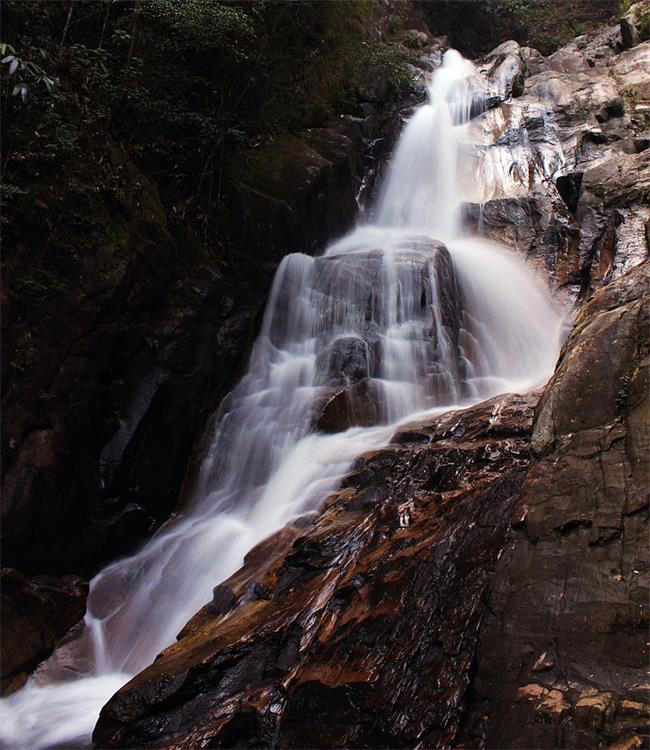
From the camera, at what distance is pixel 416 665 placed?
351 cm

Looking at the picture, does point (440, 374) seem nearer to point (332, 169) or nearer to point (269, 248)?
point (269, 248)

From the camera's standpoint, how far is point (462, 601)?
12.4 feet

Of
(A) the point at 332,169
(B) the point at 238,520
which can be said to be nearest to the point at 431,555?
(B) the point at 238,520

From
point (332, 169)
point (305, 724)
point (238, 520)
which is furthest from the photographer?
point (332, 169)

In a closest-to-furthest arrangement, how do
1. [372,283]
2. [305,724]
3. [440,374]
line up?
[305,724]
[440,374]
[372,283]

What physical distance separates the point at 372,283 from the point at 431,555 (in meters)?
6.36

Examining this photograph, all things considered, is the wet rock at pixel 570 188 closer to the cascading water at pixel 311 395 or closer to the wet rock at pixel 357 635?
the cascading water at pixel 311 395

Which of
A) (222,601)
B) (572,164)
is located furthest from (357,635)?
(572,164)

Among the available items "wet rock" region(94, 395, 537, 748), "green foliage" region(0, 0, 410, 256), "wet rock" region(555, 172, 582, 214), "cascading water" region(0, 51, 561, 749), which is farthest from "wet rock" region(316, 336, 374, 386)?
"wet rock" region(555, 172, 582, 214)

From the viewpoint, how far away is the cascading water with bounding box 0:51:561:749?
5697 mm

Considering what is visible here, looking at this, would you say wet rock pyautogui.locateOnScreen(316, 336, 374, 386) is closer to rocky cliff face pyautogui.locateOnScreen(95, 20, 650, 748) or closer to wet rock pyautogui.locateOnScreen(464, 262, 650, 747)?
rocky cliff face pyautogui.locateOnScreen(95, 20, 650, 748)

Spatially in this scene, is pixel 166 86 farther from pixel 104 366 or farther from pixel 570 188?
pixel 570 188

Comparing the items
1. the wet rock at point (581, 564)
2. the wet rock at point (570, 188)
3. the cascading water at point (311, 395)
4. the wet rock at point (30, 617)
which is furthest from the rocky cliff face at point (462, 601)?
the wet rock at point (570, 188)

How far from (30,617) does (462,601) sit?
4271mm
